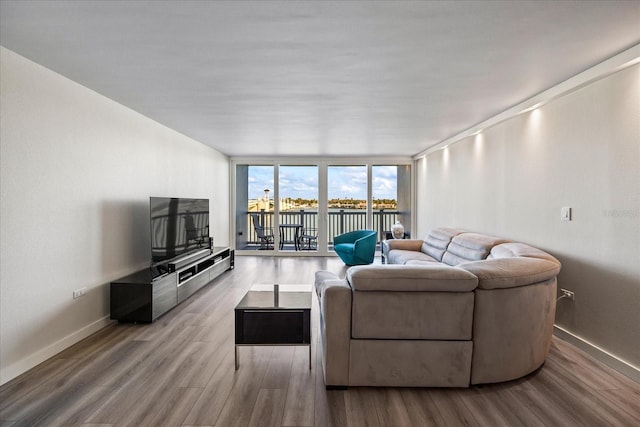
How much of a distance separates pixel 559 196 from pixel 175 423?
11.6 feet

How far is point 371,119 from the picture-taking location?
13.5ft

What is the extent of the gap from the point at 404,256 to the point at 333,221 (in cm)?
340

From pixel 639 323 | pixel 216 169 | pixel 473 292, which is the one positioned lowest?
pixel 639 323

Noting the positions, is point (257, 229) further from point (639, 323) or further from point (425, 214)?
point (639, 323)

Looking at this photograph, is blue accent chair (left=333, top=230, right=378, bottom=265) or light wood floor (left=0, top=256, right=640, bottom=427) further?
blue accent chair (left=333, top=230, right=378, bottom=265)

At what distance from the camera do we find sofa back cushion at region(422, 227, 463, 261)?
4648 mm

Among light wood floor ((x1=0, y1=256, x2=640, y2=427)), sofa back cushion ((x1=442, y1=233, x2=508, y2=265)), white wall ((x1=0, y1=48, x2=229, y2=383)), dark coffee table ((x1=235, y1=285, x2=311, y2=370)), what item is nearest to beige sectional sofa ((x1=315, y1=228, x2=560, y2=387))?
light wood floor ((x1=0, y1=256, x2=640, y2=427))

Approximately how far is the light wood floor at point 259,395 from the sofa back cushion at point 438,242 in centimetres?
195

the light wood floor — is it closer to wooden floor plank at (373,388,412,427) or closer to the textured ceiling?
wooden floor plank at (373,388,412,427)

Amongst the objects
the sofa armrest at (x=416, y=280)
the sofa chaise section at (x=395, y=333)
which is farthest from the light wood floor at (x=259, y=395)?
the sofa armrest at (x=416, y=280)

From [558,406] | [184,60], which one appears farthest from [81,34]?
[558,406]

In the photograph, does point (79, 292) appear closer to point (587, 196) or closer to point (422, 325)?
point (422, 325)

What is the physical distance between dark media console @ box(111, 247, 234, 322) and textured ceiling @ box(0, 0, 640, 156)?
6.15 feet

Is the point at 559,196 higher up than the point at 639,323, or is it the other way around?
the point at 559,196
